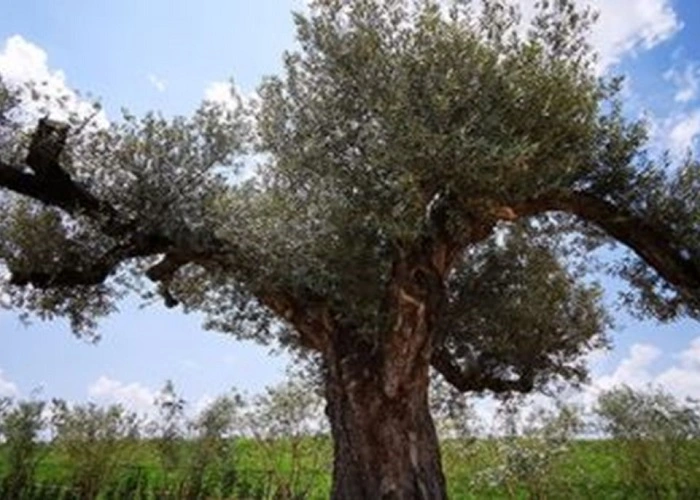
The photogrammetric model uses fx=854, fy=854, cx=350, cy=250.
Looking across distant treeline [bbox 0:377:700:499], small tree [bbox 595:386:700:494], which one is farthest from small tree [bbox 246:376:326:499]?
small tree [bbox 595:386:700:494]

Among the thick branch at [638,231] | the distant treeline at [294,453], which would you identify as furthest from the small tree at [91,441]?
the thick branch at [638,231]

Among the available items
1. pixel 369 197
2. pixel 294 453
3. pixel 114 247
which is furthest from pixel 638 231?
pixel 294 453

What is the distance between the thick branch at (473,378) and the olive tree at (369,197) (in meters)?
2.33

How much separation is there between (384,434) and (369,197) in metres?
4.69

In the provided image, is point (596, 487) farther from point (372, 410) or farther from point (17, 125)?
point (17, 125)

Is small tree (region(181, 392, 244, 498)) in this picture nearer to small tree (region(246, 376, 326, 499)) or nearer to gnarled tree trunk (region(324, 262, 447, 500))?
small tree (region(246, 376, 326, 499))

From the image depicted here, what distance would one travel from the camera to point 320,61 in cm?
1914

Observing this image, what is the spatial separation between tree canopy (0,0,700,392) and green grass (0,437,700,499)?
15.4 m

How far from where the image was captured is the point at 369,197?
16969mm

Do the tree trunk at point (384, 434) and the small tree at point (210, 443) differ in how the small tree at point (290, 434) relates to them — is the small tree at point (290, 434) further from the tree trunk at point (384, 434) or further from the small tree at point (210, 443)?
the tree trunk at point (384, 434)

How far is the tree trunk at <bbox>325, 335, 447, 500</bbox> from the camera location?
54.4ft

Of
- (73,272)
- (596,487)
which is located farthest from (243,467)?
(73,272)

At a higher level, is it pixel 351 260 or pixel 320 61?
pixel 320 61

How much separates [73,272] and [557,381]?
14.0m
